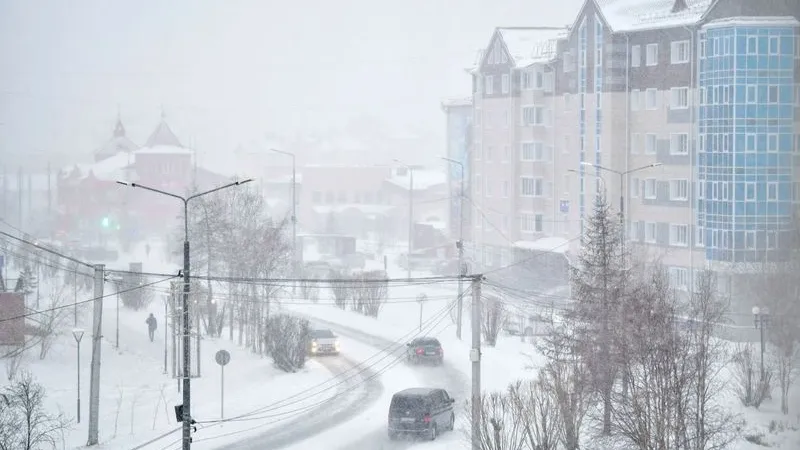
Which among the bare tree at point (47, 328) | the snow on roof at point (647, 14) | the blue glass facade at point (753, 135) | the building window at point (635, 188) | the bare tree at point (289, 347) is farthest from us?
the building window at point (635, 188)

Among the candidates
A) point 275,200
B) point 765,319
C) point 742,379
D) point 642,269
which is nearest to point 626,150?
point 642,269

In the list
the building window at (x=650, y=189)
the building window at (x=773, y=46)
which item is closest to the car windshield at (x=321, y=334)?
the building window at (x=773, y=46)

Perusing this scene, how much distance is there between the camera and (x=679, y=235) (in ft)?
197

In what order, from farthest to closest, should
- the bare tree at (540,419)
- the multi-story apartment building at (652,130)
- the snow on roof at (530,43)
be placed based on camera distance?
the snow on roof at (530,43) → the multi-story apartment building at (652,130) → the bare tree at (540,419)

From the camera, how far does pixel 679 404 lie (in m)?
22.3

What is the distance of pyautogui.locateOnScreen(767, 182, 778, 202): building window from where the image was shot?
53.0 metres

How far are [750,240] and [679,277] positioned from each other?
239 inches

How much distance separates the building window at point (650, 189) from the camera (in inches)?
2450

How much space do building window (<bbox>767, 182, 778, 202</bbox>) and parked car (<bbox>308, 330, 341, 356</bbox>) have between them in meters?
21.5

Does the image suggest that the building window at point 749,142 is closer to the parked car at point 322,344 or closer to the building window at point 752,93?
the building window at point 752,93

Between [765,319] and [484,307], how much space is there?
12.1 metres

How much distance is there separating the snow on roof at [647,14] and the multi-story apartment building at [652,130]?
88 mm

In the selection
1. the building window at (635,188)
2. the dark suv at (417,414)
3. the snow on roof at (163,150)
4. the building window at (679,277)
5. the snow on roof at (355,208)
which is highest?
the snow on roof at (163,150)

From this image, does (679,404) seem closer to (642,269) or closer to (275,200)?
(642,269)
